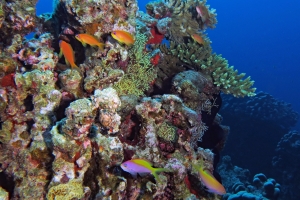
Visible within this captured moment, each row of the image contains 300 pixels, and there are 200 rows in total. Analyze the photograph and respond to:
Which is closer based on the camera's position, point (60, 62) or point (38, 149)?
point (38, 149)

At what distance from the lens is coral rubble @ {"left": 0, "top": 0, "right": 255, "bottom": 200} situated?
295cm

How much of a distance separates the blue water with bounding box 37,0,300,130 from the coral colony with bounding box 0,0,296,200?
66.9m

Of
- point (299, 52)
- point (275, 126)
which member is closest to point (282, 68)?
point (299, 52)

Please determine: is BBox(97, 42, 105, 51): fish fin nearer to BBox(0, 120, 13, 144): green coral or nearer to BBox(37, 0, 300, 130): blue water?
BBox(0, 120, 13, 144): green coral

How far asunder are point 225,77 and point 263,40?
443 feet

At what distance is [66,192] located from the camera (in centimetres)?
279

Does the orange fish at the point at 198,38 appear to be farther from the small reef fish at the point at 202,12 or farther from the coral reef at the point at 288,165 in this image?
the coral reef at the point at 288,165

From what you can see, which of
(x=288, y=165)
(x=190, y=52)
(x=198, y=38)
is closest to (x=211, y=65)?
(x=190, y=52)

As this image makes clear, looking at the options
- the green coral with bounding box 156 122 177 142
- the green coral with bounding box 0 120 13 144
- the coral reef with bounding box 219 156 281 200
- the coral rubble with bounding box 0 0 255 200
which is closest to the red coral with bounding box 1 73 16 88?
the coral rubble with bounding box 0 0 255 200

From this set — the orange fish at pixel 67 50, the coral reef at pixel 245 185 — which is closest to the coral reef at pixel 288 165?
the coral reef at pixel 245 185

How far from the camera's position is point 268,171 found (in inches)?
491

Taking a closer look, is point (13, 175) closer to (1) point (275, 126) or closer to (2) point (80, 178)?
(2) point (80, 178)

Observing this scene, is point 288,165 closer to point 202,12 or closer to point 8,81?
point 202,12

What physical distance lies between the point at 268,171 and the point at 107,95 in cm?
1240
